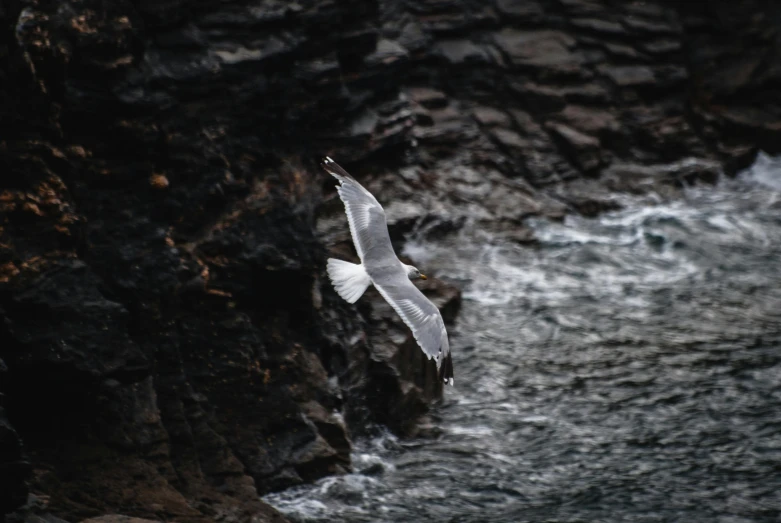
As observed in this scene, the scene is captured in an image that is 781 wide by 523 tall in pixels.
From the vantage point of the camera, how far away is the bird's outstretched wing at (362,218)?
27.3ft

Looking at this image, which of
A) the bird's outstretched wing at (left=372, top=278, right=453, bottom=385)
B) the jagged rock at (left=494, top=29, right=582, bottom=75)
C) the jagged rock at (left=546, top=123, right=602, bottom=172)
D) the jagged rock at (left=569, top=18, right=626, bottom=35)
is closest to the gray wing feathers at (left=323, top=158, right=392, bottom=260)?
the bird's outstretched wing at (left=372, top=278, right=453, bottom=385)

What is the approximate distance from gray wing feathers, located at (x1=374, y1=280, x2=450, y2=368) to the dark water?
1221mm

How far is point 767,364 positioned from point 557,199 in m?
4.53

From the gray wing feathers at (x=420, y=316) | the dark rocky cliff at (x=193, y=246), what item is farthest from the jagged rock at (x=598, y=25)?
the gray wing feathers at (x=420, y=316)

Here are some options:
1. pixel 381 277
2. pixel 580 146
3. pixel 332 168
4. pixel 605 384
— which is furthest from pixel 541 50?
pixel 381 277

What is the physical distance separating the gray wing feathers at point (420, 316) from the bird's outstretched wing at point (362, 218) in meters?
0.36

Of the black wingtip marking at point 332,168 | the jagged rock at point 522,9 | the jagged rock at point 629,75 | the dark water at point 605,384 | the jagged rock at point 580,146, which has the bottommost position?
the dark water at point 605,384

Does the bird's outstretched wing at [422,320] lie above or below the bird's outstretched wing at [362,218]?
below

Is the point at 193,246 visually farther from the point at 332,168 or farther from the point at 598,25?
the point at 598,25

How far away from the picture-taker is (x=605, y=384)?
988 cm

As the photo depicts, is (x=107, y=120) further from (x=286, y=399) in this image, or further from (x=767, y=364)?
(x=767, y=364)

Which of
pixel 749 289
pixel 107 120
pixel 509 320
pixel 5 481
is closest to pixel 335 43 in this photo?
pixel 509 320

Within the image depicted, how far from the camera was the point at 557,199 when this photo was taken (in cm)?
1390

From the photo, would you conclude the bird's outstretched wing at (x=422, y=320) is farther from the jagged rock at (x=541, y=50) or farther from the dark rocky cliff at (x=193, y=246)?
the jagged rock at (x=541, y=50)
